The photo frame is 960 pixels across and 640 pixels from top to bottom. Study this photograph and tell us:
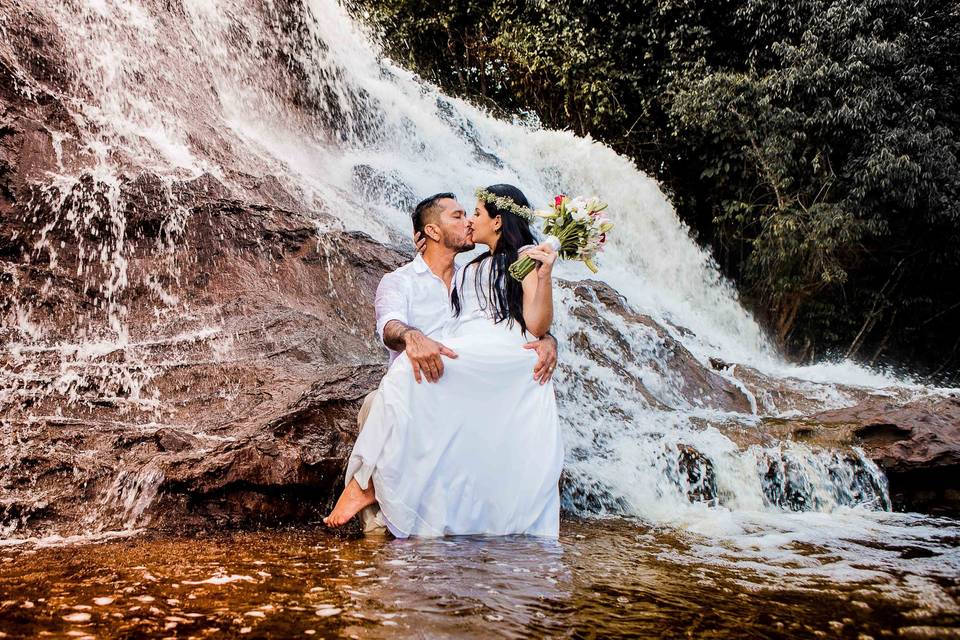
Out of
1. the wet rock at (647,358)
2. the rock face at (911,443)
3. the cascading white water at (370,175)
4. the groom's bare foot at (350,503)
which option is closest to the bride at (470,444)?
the groom's bare foot at (350,503)

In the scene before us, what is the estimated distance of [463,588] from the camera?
242 centimetres

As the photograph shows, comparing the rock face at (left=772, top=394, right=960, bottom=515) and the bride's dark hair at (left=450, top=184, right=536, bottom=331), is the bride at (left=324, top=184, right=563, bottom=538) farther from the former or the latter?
the rock face at (left=772, top=394, right=960, bottom=515)

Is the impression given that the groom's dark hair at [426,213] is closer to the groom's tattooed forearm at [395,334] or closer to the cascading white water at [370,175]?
Answer: the groom's tattooed forearm at [395,334]

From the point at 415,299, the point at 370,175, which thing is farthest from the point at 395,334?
the point at 370,175

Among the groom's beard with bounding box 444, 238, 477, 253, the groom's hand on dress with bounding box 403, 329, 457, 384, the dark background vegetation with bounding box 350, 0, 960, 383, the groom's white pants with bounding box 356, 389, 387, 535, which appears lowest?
the groom's white pants with bounding box 356, 389, 387, 535

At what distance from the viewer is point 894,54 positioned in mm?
13109

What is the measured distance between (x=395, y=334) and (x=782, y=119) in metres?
12.1

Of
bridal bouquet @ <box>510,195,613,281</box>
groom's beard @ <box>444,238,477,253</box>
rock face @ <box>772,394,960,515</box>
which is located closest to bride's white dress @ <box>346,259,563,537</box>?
bridal bouquet @ <box>510,195,613,281</box>

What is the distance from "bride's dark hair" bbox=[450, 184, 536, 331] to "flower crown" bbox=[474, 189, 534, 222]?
0.02m

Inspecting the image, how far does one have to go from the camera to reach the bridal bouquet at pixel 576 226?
3926mm

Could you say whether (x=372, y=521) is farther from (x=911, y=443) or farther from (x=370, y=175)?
(x=370, y=175)

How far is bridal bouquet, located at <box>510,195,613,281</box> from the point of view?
393 cm

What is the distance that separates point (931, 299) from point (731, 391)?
995cm

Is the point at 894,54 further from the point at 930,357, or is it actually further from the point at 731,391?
the point at 731,391
